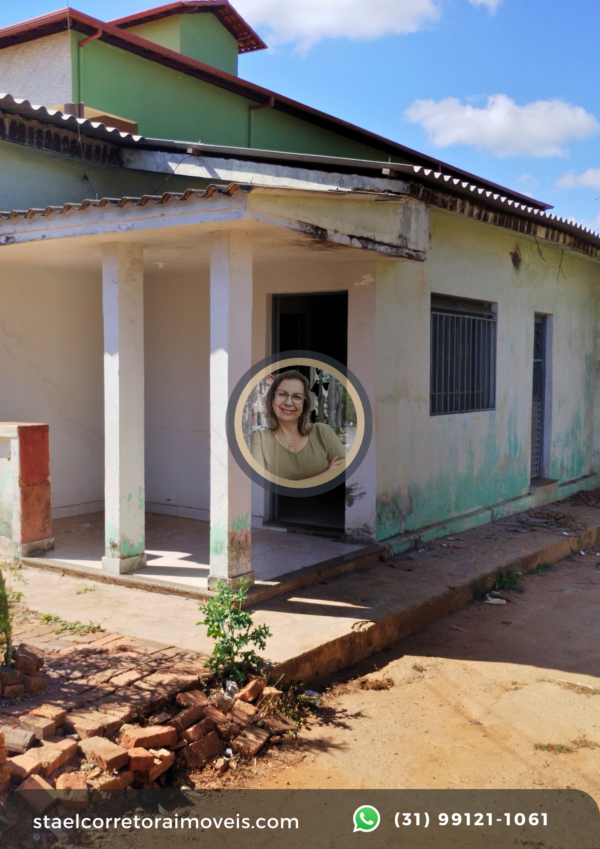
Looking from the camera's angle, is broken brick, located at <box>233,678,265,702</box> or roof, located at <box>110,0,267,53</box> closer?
broken brick, located at <box>233,678,265,702</box>

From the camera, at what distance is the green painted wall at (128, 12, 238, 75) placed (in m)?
11.1

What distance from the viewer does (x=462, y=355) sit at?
8.30 metres

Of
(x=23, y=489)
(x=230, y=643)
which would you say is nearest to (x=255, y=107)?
(x=23, y=489)

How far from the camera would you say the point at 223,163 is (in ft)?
22.8

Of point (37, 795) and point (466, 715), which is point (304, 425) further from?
point (37, 795)

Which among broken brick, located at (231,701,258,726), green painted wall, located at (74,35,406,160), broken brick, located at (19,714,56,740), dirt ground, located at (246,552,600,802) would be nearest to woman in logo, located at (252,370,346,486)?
dirt ground, located at (246,552,600,802)

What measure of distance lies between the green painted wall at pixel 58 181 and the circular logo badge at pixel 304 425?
7.41 feet

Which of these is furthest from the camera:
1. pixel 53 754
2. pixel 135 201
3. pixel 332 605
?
pixel 332 605

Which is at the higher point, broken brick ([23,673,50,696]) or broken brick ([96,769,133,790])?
broken brick ([23,673,50,696])

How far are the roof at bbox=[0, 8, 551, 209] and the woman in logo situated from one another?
2.11m

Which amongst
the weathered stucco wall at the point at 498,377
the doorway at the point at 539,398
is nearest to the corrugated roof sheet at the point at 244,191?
the weathered stucco wall at the point at 498,377

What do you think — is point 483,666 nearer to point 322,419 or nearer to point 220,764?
point 220,764

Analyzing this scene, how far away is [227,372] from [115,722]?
100.0 inches

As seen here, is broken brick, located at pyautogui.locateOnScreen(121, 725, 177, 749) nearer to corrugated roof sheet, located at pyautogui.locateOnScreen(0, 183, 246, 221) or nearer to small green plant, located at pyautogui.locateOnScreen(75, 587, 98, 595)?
small green plant, located at pyautogui.locateOnScreen(75, 587, 98, 595)
